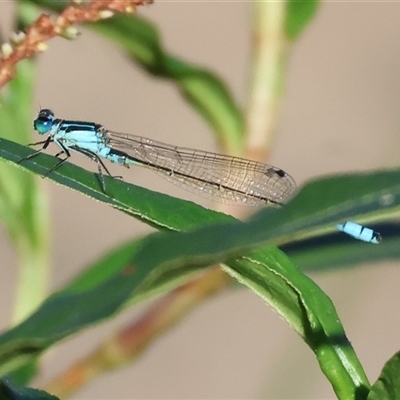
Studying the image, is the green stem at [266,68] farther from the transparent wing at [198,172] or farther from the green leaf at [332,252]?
the transparent wing at [198,172]

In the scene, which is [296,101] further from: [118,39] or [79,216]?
[118,39]

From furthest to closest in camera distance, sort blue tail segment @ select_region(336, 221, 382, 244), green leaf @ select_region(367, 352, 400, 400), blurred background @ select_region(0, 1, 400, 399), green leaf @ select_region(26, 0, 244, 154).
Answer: blurred background @ select_region(0, 1, 400, 399) → green leaf @ select_region(26, 0, 244, 154) → blue tail segment @ select_region(336, 221, 382, 244) → green leaf @ select_region(367, 352, 400, 400)

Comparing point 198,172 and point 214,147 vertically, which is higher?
point 214,147

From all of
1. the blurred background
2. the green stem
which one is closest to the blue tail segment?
the green stem

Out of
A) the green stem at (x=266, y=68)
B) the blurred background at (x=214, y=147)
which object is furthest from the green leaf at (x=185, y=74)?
the blurred background at (x=214, y=147)

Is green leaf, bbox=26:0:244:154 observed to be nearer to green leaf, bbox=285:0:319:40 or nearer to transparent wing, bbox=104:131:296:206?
green leaf, bbox=285:0:319:40

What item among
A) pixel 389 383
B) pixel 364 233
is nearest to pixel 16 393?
pixel 389 383

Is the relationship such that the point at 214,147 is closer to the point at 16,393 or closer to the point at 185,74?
the point at 185,74
